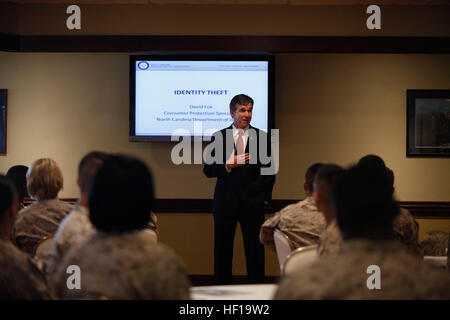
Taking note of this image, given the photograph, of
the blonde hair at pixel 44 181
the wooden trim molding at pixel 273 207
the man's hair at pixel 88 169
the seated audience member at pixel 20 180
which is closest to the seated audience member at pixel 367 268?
the man's hair at pixel 88 169

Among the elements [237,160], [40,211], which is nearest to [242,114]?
[237,160]

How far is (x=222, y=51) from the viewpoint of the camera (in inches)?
211

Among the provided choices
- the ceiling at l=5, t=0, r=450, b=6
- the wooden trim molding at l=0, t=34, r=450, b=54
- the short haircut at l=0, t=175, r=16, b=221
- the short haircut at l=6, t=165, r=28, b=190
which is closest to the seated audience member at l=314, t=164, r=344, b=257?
the short haircut at l=0, t=175, r=16, b=221

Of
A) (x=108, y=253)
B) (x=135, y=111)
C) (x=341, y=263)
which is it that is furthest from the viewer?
(x=135, y=111)

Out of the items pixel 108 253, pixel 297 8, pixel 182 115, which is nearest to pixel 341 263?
pixel 108 253

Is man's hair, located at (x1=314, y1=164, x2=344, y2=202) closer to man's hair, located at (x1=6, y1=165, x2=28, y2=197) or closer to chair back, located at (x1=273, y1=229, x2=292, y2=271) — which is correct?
chair back, located at (x1=273, y1=229, x2=292, y2=271)

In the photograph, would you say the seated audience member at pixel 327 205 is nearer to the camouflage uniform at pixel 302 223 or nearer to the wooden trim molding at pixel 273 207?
the camouflage uniform at pixel 302 223

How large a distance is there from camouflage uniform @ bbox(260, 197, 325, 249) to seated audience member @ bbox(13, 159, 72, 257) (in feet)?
4.03

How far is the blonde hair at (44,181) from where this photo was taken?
111 inches

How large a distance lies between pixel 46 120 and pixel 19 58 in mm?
727

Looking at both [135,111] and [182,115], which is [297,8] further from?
[135,111]

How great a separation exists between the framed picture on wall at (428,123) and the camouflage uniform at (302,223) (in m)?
2.95

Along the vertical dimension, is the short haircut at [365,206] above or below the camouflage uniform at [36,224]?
above

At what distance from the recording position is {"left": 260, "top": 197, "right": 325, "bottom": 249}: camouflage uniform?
9.17 ft
